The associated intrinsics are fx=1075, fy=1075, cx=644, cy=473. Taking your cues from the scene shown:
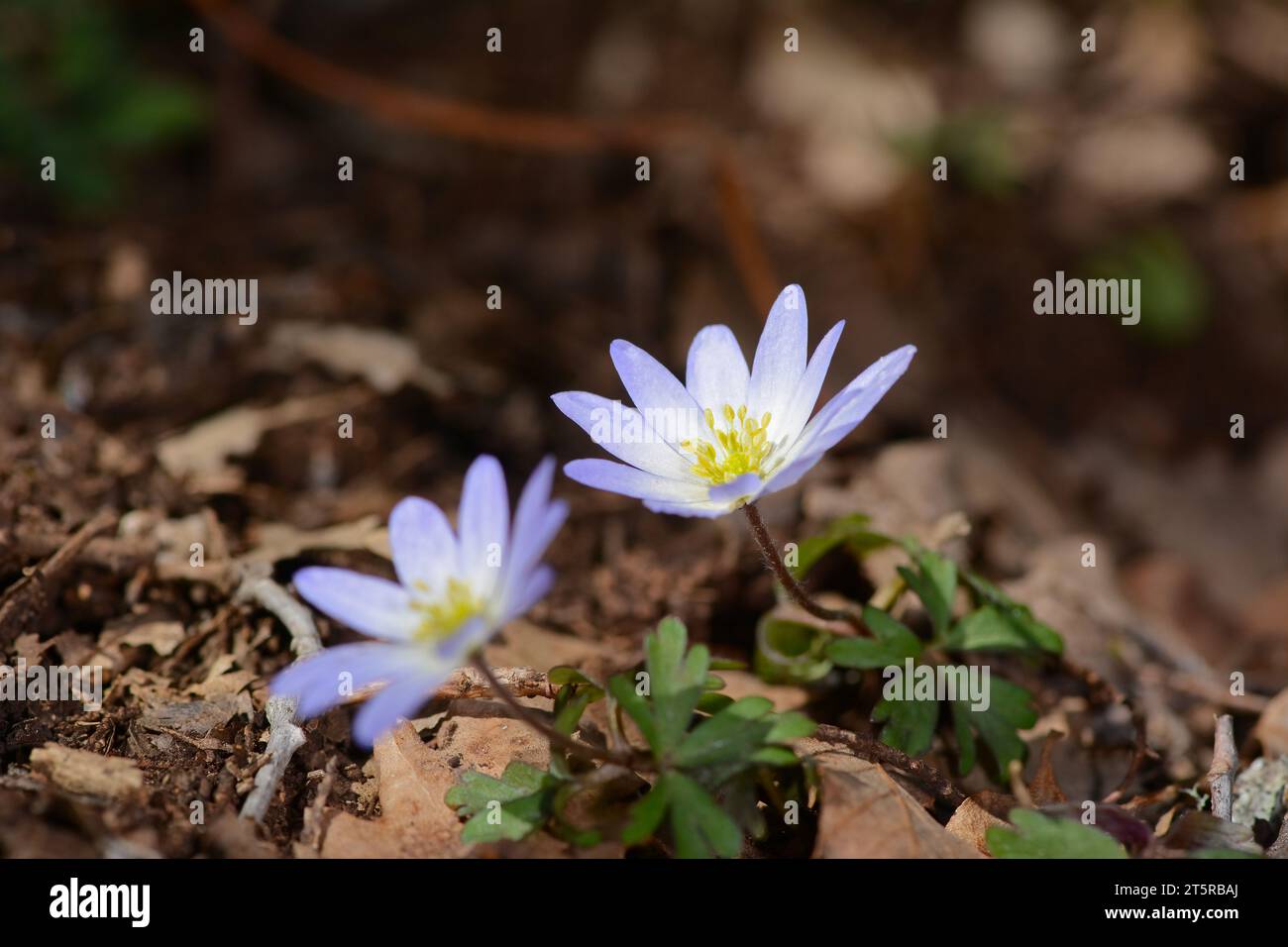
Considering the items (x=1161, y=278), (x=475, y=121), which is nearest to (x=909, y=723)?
(x=1161, y=278)

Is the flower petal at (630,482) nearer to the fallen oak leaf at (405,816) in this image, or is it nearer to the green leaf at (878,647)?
the green leaf at (878,647)

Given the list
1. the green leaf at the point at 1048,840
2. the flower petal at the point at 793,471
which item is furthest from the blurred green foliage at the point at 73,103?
the green leaf at the point at 1048,840

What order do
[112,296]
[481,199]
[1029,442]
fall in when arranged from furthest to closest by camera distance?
[481,199]
[1029,442]
[112,296]

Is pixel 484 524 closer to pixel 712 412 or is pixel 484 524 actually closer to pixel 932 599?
pixel 712 412

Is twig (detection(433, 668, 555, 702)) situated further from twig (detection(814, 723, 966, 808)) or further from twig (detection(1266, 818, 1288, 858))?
twig (detection(1266, 818, 1288, 858))

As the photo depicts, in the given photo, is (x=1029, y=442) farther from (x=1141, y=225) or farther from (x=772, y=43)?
(x=772, y=43)

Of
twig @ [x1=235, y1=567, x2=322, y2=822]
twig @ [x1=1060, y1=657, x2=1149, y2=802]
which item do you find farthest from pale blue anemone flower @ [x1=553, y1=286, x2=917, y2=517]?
twig @ [x1=1060, y1=657, x2=1149, y2=802]
